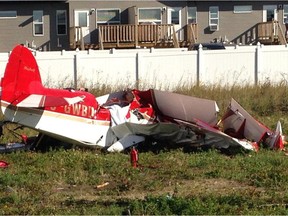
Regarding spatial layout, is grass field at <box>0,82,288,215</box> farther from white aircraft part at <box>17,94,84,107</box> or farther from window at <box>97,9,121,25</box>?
window at <box>97,9,121,25</box>

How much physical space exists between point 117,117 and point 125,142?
0.45 metres

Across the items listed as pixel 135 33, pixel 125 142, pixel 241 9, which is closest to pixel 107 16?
pixel 135 33

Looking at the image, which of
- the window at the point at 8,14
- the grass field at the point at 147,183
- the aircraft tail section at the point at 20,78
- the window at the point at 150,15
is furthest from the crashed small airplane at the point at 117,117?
the window at the point at 8,14

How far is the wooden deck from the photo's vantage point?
33969mm

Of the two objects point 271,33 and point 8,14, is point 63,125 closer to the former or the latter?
point 8,14

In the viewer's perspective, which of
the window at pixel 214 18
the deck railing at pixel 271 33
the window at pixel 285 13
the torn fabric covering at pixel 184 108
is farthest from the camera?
the window at pixel 285 13

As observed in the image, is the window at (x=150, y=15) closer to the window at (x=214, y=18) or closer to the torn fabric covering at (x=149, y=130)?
the window at (x=214, y=18)

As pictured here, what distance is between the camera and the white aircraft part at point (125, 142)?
1081cm

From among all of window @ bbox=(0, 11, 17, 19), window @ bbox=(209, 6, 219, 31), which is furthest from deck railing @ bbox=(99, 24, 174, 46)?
window @ bbox=(0, 11, 17, 19)

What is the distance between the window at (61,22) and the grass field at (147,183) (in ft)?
85.1

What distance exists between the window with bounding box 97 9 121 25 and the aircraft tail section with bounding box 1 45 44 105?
25661 mm

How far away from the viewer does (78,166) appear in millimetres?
9688

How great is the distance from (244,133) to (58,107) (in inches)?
132

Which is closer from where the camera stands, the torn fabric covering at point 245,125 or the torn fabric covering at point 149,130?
A: the torn fabric covering at point 149,130
